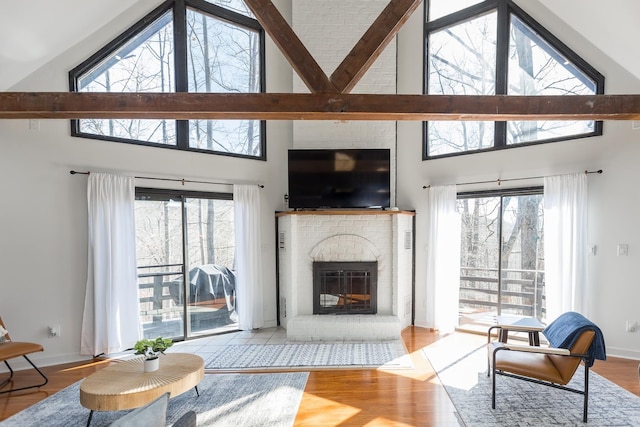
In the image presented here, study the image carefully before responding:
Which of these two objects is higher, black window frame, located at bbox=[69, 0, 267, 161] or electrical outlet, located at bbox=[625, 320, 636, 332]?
black window frame, located at bbox=[69, 0, 267, 161]

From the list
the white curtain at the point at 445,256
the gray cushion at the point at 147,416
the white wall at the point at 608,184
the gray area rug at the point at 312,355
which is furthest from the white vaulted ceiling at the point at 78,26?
the gray area rug at the point at 312,355

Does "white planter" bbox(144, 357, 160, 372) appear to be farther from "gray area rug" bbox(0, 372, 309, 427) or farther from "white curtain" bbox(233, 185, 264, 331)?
"white curtain" bbox(233, 185, 264, 331)

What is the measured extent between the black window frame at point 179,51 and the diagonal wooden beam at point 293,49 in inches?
79.4

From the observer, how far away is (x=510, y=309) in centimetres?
473

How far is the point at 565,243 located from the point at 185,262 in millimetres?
5268

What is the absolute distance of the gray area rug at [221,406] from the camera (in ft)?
8.96

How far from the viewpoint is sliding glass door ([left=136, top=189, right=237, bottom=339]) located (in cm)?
448

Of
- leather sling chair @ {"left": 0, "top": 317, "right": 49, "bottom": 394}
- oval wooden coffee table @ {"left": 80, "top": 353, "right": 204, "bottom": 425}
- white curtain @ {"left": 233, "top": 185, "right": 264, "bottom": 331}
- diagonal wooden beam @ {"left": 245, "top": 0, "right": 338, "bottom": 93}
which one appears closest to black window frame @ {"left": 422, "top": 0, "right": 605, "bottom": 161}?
diagonal wooden beam @ {"left": 245, "top": 0, "right": 338, "bottom": 93}

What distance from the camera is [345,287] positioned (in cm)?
495

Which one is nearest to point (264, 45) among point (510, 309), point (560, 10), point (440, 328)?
point (560, 10)

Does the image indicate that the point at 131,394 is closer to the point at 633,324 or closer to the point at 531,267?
the point at 531,267

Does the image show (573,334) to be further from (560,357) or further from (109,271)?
(109,271)

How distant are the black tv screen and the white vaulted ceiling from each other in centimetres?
277

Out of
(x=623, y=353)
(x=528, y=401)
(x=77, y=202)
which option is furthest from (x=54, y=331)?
(x=623, y=353)
